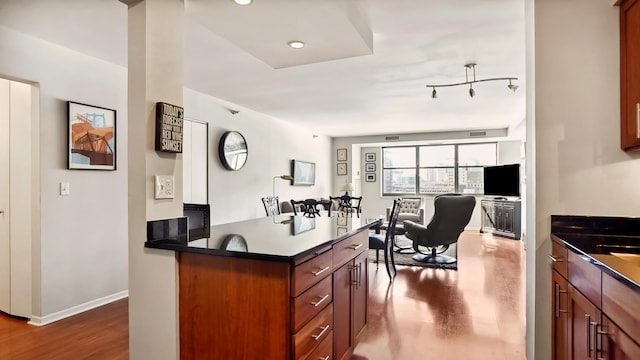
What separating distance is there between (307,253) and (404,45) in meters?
2.29

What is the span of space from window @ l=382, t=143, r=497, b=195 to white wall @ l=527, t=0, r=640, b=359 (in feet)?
23.6

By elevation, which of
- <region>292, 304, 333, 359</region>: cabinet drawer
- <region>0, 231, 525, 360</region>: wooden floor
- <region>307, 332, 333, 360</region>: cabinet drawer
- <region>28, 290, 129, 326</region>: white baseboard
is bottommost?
<region>0, 231, 525, 360</region>: wooden floor

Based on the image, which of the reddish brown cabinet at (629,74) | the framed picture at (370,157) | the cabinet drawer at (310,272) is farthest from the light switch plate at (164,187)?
the framed picture at (370,157)

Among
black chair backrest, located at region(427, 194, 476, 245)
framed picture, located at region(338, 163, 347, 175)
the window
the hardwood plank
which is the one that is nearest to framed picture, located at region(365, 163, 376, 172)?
the window

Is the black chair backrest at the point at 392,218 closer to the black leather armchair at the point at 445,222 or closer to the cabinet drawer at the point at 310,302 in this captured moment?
the black leather armchair at the point at 445,222

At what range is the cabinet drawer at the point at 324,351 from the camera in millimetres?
1655

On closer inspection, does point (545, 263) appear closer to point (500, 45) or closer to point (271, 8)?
point (500, 45)

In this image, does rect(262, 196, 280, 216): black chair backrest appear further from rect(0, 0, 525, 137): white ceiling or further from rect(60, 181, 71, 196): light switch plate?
rect(60, 181, 71, 196): light switch plate

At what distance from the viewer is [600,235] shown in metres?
1.89

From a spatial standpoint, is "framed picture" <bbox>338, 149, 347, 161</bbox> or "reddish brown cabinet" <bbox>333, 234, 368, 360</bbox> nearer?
"reddish brown cabinet" <bbox>333, 234, 368, 360</bbox>

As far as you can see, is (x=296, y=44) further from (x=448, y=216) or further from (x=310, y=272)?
(x=448, y=216)

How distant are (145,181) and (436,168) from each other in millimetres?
8374

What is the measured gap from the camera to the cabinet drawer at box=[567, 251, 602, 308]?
1309 millimetres

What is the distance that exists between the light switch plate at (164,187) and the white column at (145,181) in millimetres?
27
